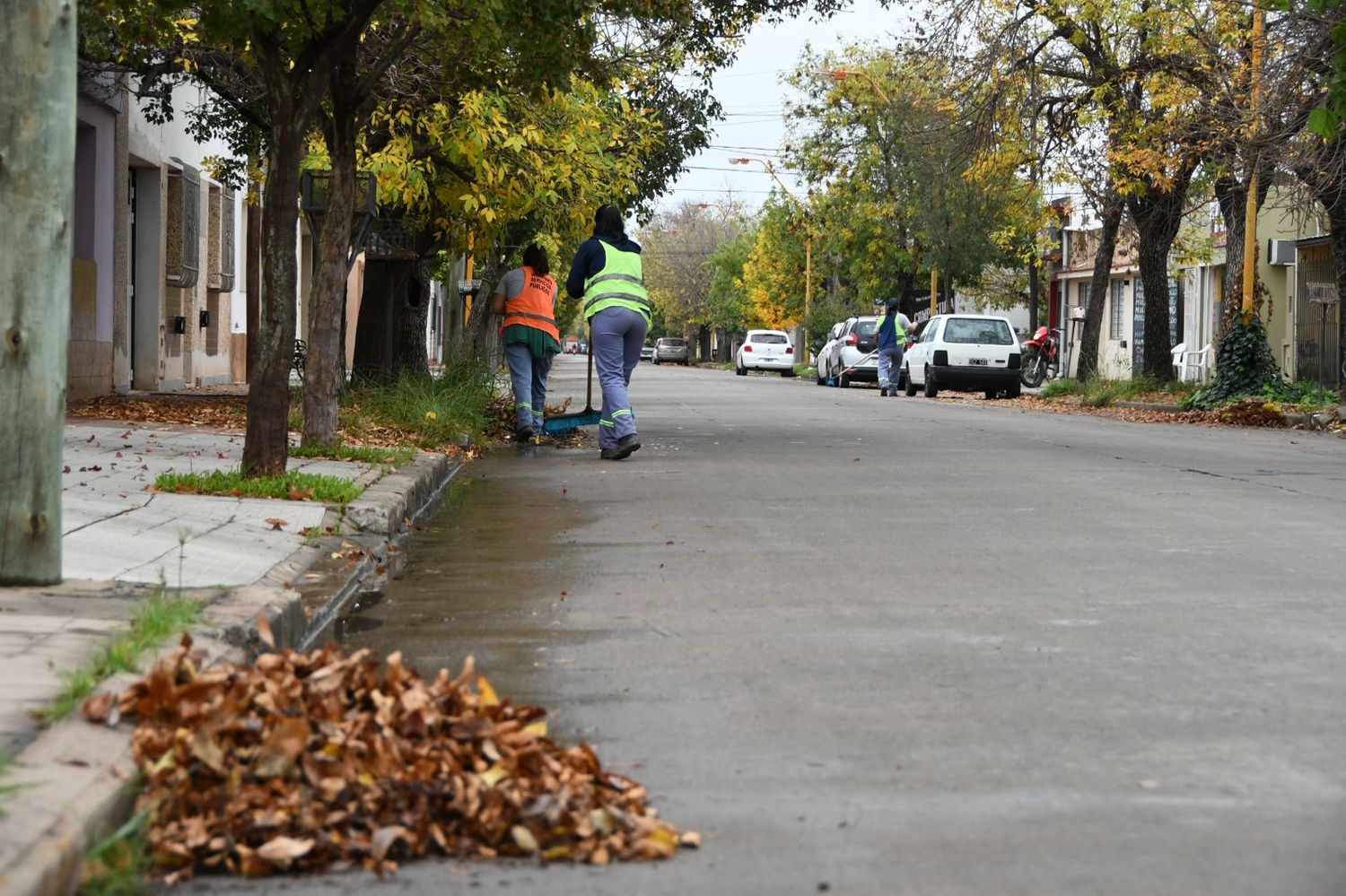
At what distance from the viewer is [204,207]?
2920 centimetres

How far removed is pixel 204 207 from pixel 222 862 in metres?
26.5

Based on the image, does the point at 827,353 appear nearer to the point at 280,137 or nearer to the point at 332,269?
the point at 332,269

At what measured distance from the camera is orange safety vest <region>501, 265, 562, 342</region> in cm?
1688

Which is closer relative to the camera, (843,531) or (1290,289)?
(843,531)

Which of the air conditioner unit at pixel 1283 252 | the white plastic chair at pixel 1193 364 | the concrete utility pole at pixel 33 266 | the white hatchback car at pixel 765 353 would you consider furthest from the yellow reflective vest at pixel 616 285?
the white hatchback car at pixel 765 353

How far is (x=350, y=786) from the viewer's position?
408 cm

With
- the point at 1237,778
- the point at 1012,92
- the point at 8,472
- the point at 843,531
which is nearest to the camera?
the point at 1237,778

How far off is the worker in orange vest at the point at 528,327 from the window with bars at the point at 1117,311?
128 feet

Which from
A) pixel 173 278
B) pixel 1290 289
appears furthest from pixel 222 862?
pixel 1290 289

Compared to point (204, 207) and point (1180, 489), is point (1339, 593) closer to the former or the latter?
point (1180, 489)

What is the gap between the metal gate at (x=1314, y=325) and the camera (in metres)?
34.9

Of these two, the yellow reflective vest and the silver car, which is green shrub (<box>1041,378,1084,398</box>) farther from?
the silver car

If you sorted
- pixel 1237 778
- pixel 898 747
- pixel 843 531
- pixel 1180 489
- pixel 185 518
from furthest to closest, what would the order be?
1. pixel 1180 489
2. pixel 843 531
3. pixel 185 518
4. pixel 898 747
5. pixel 1237 778

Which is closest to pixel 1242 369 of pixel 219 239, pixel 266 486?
pixel 219 239
